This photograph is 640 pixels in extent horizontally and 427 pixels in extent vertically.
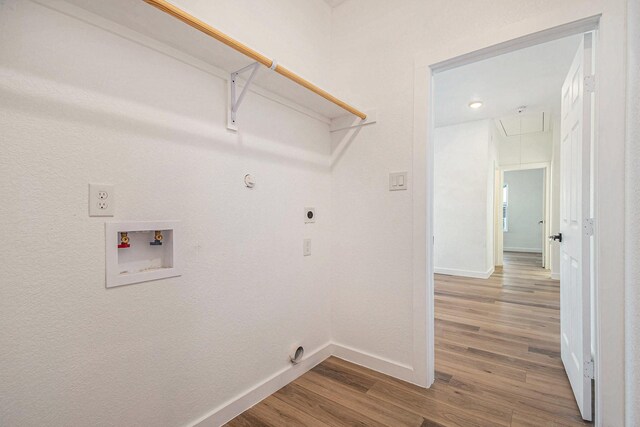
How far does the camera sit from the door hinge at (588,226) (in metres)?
1.40

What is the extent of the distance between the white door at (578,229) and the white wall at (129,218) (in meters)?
1.61

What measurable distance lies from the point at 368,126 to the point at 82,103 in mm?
1558

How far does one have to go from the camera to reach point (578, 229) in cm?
156

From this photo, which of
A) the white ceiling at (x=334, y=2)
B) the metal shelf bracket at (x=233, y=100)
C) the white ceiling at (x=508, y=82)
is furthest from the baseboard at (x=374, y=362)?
the white ceiling at (x=334, y=2)

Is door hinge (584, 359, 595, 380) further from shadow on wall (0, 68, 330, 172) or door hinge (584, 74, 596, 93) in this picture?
shadow on wall (0, 68, 330, 172)

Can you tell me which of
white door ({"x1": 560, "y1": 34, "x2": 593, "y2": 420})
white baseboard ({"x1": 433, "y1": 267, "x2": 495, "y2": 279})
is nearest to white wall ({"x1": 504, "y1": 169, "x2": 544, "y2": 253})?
white baseboard ({"x1": 433, "y1": 267, "x2": 495, "y2": 279})

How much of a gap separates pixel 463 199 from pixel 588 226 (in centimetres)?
364

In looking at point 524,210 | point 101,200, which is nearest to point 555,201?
point 524,210

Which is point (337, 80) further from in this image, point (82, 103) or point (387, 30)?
point (82, 103)

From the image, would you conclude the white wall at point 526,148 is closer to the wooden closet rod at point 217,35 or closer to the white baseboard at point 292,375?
the white baseboard at point 292,375

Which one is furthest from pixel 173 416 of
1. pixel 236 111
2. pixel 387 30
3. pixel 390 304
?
pixel 387 30

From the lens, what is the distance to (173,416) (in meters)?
1.24

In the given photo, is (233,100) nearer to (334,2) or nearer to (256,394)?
(334,2)

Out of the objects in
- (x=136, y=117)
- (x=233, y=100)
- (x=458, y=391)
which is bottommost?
(x=458, y=391)
